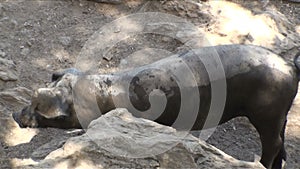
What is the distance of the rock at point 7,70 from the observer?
173 inches

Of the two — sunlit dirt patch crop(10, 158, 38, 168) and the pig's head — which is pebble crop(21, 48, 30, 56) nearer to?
sunlit dirt patch crop(10, 158, 38, 168)

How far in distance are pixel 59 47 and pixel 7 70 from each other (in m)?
0.62

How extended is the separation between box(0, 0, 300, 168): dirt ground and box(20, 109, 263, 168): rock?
1.03 metres

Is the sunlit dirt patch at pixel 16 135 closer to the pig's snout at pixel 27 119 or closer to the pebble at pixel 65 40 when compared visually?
the pig's snout at pixel 27 119

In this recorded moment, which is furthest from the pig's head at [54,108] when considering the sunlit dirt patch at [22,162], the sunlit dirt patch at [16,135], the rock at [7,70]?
the rock at [7,70]

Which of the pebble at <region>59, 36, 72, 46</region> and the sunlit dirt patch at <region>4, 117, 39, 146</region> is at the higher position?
the pebble at <region>59, 36, 72, 46</region>

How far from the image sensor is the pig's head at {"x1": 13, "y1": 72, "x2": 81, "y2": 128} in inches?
122

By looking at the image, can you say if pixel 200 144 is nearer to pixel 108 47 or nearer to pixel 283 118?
pixel 283 118

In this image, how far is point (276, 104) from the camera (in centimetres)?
335

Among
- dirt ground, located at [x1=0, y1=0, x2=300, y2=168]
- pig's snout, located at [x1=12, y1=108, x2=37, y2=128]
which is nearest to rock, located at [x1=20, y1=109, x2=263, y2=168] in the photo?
pig's snout, located at [x1=12, y1=108, x2=37, y2=128]

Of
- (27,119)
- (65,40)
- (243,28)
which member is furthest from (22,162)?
(243,28)

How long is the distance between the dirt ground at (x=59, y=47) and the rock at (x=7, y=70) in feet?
0.15

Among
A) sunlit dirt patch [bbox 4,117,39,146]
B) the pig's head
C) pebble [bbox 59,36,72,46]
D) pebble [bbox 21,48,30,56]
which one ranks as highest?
the pig's head

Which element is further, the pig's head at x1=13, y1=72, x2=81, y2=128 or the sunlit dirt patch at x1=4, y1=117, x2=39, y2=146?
the sunlit dirt patch at x1=4, y1=117, x2=39, y2=146
